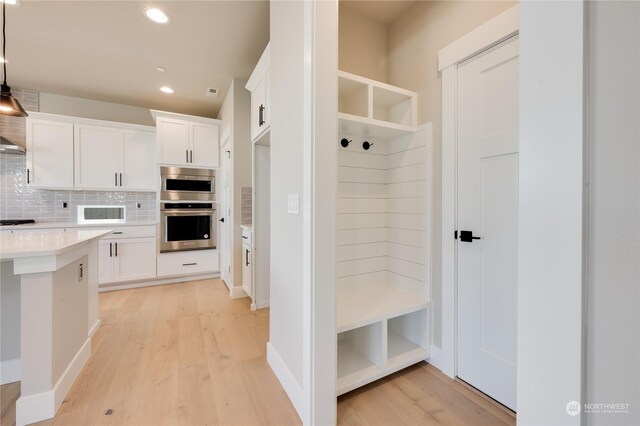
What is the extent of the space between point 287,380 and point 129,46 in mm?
3452

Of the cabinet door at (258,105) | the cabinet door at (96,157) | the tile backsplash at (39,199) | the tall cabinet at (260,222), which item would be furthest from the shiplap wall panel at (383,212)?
the tile backsplash at (39,199)

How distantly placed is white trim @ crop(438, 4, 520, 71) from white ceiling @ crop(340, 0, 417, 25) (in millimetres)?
582

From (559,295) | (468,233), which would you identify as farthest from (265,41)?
(559,295)

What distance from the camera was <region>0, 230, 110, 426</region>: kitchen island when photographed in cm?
137

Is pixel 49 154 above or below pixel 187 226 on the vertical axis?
above

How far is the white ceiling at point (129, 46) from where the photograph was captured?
2.24 meters

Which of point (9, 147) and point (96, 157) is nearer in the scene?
point (9, 147)

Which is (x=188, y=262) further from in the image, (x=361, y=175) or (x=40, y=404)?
(x=361, y=175)

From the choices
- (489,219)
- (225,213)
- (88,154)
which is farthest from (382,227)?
(88,154)

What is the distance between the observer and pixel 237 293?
10.9 ft

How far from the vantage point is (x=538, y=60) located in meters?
0.55

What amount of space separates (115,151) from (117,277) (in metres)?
1.80

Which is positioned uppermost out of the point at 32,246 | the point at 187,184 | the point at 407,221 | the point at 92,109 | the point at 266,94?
the point at 92,109

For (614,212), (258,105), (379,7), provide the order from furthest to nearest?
(258,105), (379,7), (614,212)
